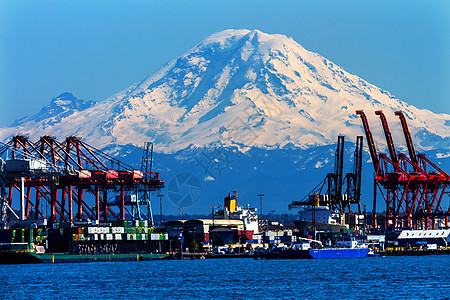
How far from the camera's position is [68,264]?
162125mm

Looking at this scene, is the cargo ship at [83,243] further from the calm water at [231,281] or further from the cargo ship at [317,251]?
the cargo ship at [317,251]

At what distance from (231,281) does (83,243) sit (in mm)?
58893

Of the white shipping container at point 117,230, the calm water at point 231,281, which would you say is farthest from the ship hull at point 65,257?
the calm water at point 231,281

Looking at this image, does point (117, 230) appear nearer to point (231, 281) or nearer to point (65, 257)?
point (65, 257)

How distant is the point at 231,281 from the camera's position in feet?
391

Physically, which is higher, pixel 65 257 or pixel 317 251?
pixel 317 251

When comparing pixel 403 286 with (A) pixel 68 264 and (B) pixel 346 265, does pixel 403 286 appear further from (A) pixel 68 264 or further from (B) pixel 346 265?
(A) pixel 68 264

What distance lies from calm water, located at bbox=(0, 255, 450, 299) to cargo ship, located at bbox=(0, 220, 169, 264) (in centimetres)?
940

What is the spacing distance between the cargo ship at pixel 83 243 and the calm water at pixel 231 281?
30.8 feet

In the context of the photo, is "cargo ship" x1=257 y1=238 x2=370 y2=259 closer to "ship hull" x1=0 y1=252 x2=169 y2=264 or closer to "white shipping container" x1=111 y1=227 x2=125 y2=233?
"ship hull" x1=0 y1=252 x2=169 y2=264

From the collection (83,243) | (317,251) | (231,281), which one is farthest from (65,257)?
(231,281)

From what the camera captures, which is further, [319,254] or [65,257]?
[319,254]

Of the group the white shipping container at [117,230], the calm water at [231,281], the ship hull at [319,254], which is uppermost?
the white shipping container at [117,230]

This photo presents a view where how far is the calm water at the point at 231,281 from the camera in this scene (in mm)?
103625
